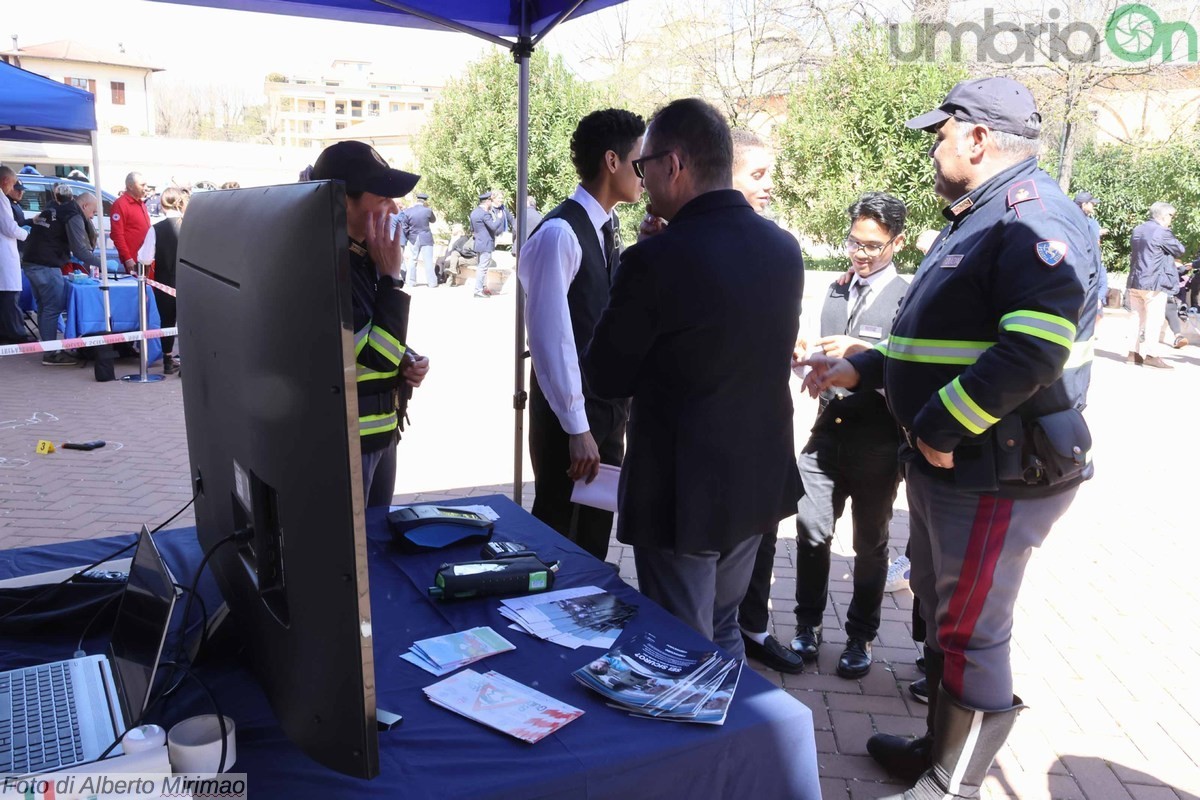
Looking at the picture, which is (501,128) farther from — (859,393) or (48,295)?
(859,393)

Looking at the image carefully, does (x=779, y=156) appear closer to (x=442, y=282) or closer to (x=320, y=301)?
(x=442, y=282)

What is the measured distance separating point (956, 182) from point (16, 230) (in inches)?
387

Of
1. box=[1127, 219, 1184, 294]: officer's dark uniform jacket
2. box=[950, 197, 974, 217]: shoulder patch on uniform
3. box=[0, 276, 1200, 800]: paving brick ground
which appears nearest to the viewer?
box=[950, 197, 974, 217]: shoulder patch on uniform

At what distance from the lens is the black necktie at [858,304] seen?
3.41 m

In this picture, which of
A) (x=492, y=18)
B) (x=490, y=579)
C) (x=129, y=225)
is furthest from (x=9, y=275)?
(x=490, y=579)

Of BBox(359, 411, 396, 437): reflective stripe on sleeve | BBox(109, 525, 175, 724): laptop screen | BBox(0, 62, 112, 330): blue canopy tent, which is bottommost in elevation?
BBox(109, 525, 175, 724): laptop screen

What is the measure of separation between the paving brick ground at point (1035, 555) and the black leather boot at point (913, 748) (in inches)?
1.8

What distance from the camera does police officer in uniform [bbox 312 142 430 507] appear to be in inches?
97.3

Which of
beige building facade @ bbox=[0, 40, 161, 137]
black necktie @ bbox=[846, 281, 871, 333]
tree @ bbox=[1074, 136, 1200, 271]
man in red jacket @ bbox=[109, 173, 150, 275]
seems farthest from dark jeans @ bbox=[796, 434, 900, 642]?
beige building facade @ bbox=[0, 40, 161, 137]

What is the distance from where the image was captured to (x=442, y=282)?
19.0 meters

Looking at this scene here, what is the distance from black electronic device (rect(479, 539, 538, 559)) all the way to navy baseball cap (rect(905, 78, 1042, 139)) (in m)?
1.57

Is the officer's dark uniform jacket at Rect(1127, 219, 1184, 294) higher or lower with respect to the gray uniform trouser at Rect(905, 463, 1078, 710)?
higher

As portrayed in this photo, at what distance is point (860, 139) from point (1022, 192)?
13.7 meters

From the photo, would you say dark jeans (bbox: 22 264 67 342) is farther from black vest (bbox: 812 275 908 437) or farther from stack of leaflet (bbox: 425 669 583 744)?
stack of leaflet (bbox: 425 669 583 744)
